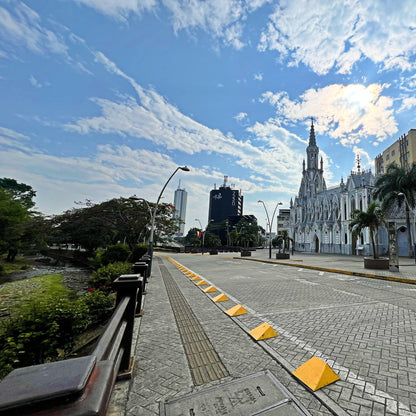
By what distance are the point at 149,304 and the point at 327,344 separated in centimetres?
496

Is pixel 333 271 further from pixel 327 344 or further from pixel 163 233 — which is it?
pixel 163 233

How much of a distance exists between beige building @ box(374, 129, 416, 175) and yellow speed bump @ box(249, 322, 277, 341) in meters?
58.7

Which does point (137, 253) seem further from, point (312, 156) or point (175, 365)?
point (312, 156)

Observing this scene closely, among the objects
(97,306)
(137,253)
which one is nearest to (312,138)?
(137,253)

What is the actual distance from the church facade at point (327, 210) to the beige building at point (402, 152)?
1182 centimetres

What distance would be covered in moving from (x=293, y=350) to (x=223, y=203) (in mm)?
136438

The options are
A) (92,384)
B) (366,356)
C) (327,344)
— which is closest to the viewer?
(92,384)

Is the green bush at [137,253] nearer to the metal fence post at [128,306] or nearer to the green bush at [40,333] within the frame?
the green bush at [40,333]

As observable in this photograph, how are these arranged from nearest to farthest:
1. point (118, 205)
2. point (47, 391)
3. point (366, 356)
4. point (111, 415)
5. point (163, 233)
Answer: point (47, 391) → point (111, 415) → point (366, 356) → point (118, 205) → point (163, 233)

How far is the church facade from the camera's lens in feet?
140

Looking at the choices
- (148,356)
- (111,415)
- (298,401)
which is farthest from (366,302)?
(111,415)

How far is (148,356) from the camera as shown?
12.0 feet

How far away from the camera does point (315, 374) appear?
302 centimetres

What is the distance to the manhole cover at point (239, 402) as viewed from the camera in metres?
2.43
